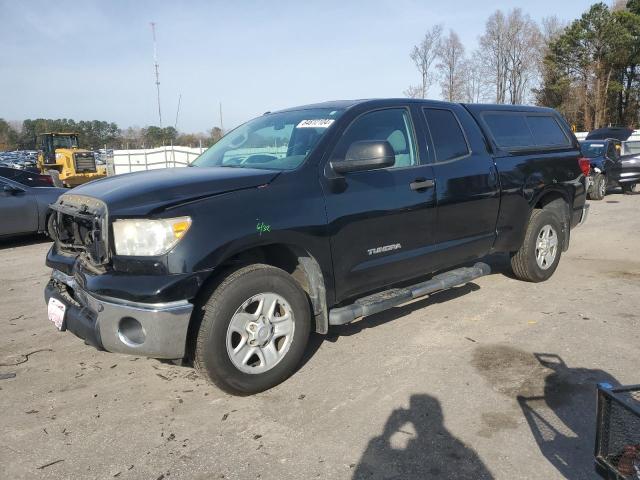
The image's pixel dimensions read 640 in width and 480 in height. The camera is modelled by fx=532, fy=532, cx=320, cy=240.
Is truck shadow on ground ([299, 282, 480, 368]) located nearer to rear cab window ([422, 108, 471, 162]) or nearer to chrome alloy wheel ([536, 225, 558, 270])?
chrome alloy wheel ([536, 225, 558, 270])

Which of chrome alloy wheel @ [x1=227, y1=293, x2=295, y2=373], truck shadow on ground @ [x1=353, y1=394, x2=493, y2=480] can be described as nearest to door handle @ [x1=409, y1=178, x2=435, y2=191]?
chrome alloy wheel @ [x1=227, y1=293, x2=295, y2=373]

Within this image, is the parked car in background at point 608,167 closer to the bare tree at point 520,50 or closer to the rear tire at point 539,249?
the rear tire at point 539,249

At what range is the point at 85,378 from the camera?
12.5ft

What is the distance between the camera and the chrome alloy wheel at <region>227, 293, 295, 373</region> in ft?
11.0

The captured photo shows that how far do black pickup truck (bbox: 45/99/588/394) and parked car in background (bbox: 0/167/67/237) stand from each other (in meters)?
5.73

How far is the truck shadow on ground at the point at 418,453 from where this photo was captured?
8.64 ft

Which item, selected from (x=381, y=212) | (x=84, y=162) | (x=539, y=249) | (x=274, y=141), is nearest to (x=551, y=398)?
(x=381, y=212)

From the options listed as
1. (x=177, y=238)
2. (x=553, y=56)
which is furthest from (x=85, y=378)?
(x=553, y=56)

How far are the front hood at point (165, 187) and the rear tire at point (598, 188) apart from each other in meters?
12.9

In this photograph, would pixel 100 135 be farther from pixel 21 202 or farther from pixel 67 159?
pixel 21 202

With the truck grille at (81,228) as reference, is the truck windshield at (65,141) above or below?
above

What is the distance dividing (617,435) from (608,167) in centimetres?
1428

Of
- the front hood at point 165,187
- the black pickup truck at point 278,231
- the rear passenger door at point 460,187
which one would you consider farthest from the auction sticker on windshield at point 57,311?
the rear passenger door at point 460,187

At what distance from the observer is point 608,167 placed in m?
14.5
